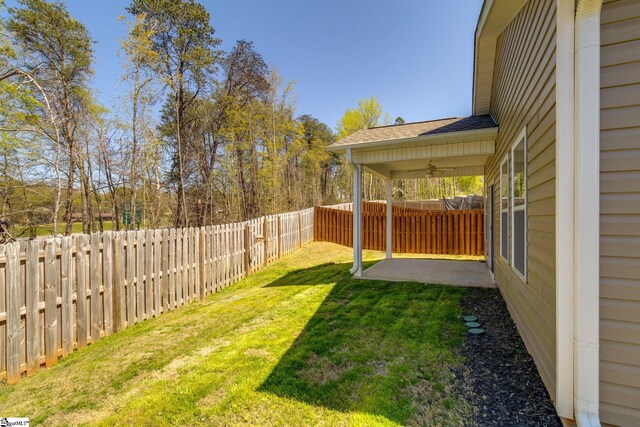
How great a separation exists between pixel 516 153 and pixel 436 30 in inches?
388

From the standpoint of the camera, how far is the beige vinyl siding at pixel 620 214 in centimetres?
181

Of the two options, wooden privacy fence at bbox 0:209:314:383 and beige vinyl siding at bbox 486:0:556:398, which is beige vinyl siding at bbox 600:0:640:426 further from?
wooden privacy fence at bbox 0:209:314:383

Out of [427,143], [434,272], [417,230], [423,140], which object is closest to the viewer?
[423,140]

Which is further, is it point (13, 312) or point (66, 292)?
point (66, 292)

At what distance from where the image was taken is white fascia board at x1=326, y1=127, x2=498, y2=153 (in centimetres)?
538

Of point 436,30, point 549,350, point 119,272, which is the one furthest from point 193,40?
point 549,350

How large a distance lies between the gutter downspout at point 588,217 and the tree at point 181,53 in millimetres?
11231

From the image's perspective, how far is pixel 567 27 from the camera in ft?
6.46

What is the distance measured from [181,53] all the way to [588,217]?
512 inches

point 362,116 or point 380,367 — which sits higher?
point 362,116

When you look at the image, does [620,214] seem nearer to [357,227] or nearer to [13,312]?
[357,227]

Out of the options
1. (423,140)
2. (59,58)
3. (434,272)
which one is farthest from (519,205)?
(59,58)

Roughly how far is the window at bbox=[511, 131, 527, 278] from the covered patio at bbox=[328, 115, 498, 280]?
1.94m

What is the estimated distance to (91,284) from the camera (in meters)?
3.82
